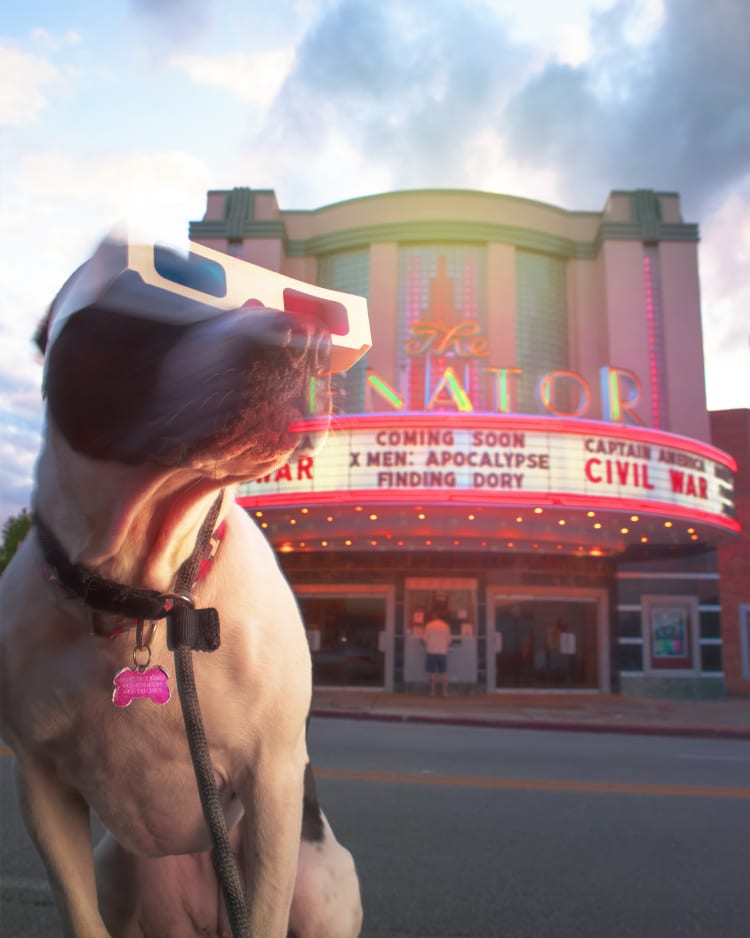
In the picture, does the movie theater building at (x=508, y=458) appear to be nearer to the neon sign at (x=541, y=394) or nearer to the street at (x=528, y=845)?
the neon sign at (x=541, y=394)

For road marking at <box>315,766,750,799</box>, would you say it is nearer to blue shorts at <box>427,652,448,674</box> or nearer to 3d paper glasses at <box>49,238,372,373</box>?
3d paper glasses at <box>49,238,372,373</box>

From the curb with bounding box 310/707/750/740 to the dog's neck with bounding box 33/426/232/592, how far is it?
383 inches

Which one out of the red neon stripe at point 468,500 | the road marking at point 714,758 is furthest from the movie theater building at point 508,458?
the road marking at point 714,758

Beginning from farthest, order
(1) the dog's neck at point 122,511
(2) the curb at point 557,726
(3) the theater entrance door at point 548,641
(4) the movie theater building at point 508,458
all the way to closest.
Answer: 1. (3) the theater entrance door at point 548,641
2. (4) the movie theater building at point 508,458
3. (2) the curb at point 557,726
4. (1) the dog's neck at point 122,511

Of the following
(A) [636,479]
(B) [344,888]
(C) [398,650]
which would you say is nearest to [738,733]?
(A) [636,479]

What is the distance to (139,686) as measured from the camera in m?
1.36

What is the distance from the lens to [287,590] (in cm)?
171

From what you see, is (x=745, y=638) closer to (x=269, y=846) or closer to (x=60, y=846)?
(x=269, y=846)

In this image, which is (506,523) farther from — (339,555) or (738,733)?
(738,733)

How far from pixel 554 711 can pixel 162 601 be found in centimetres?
1196

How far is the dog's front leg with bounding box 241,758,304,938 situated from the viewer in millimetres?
1482

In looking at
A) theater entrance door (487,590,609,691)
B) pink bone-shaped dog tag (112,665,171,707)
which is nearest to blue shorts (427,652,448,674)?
theater entrance door (487,590,609,691)

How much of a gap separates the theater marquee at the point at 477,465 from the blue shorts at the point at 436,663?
4216 millimetres

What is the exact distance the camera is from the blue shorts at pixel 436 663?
14422 millimetres
